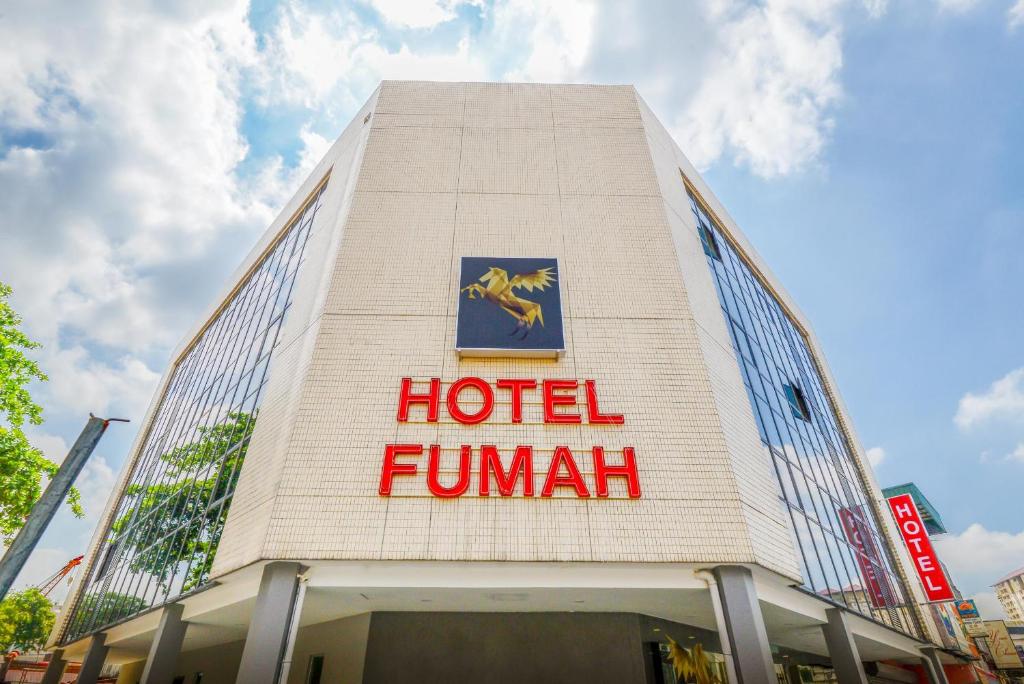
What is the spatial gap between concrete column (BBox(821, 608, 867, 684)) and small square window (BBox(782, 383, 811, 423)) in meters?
6.78

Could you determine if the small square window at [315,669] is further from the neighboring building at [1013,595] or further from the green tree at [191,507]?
the neighboring building at [1013,595]

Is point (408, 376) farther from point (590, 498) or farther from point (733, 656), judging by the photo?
point (733, 656)

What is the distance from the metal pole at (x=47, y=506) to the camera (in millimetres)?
6836

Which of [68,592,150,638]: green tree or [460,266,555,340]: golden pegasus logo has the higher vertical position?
[460,266,555,340]: golden pegasus logo

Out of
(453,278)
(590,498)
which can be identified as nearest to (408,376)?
(453,278)

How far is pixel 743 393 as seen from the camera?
12750 millimetres

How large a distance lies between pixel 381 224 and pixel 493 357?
4.99m

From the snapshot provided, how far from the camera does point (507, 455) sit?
986 centimetres

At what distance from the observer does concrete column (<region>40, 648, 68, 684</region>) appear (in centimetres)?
1866

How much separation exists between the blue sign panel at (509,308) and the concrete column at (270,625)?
17.2ft

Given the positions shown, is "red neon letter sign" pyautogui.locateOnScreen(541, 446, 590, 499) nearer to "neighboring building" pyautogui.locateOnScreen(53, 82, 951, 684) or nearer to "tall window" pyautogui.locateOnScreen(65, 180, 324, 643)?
"neighboring building" pyautogui.locateOnScreen(53, 82, 951, 684)

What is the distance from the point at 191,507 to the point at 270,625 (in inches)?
272

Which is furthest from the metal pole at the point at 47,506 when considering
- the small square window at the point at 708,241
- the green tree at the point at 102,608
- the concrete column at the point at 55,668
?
the concrete column at the point at 55,668

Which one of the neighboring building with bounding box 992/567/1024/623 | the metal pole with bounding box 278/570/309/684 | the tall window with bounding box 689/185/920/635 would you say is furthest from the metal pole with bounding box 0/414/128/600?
the neighboring building with bounding box 992/567/1024/623
